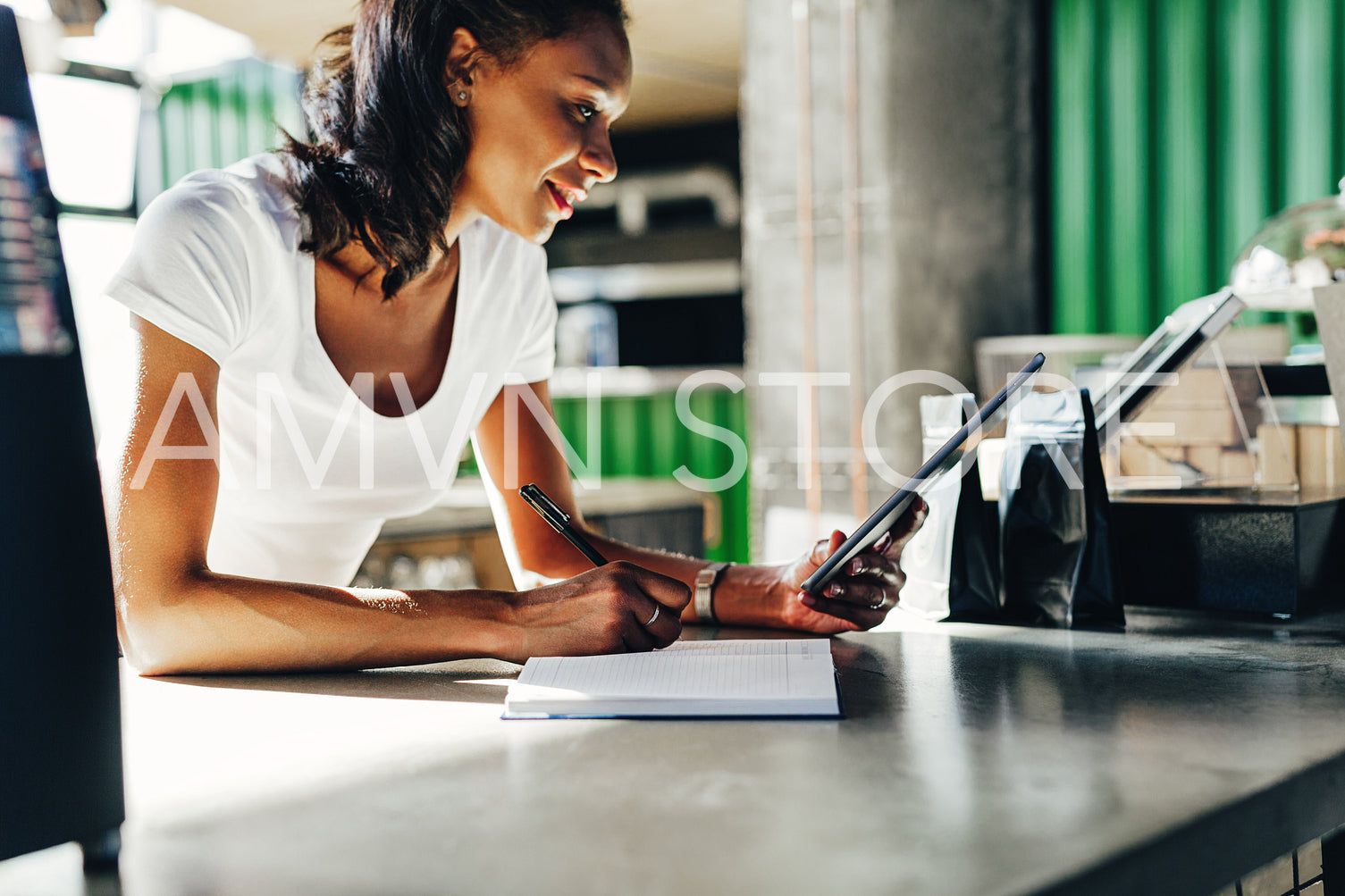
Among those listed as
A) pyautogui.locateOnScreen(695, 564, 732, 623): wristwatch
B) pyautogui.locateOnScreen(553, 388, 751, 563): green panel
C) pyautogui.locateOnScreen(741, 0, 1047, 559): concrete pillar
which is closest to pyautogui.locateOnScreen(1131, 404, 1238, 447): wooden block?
pyautogui.locateOnScreen(695, 564, 732, 623): wristwatch

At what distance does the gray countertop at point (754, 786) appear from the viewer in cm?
56

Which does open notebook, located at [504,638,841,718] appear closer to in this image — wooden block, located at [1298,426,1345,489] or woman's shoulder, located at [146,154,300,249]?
woman's shoulder, located at [146,154,300,249]

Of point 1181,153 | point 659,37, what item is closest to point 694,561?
point 1181,153

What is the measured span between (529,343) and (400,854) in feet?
3.79

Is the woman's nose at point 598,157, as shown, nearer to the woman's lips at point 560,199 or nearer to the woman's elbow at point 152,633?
the woman's lips at point 560,199

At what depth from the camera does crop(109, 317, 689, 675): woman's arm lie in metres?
1.01

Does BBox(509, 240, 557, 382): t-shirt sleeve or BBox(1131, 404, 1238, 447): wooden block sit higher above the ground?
BBox(509, 240, 557, 382): t-shirt sleeve

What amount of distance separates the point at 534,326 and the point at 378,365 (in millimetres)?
303

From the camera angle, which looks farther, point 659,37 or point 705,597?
point 659,37

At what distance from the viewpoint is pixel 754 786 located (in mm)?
682

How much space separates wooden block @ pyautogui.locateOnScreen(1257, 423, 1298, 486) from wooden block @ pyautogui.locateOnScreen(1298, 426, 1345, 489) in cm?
2

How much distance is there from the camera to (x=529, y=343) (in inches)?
66.3

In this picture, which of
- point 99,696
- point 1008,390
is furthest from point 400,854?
point 1008,390

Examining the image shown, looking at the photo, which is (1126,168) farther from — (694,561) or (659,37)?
(694,561)
